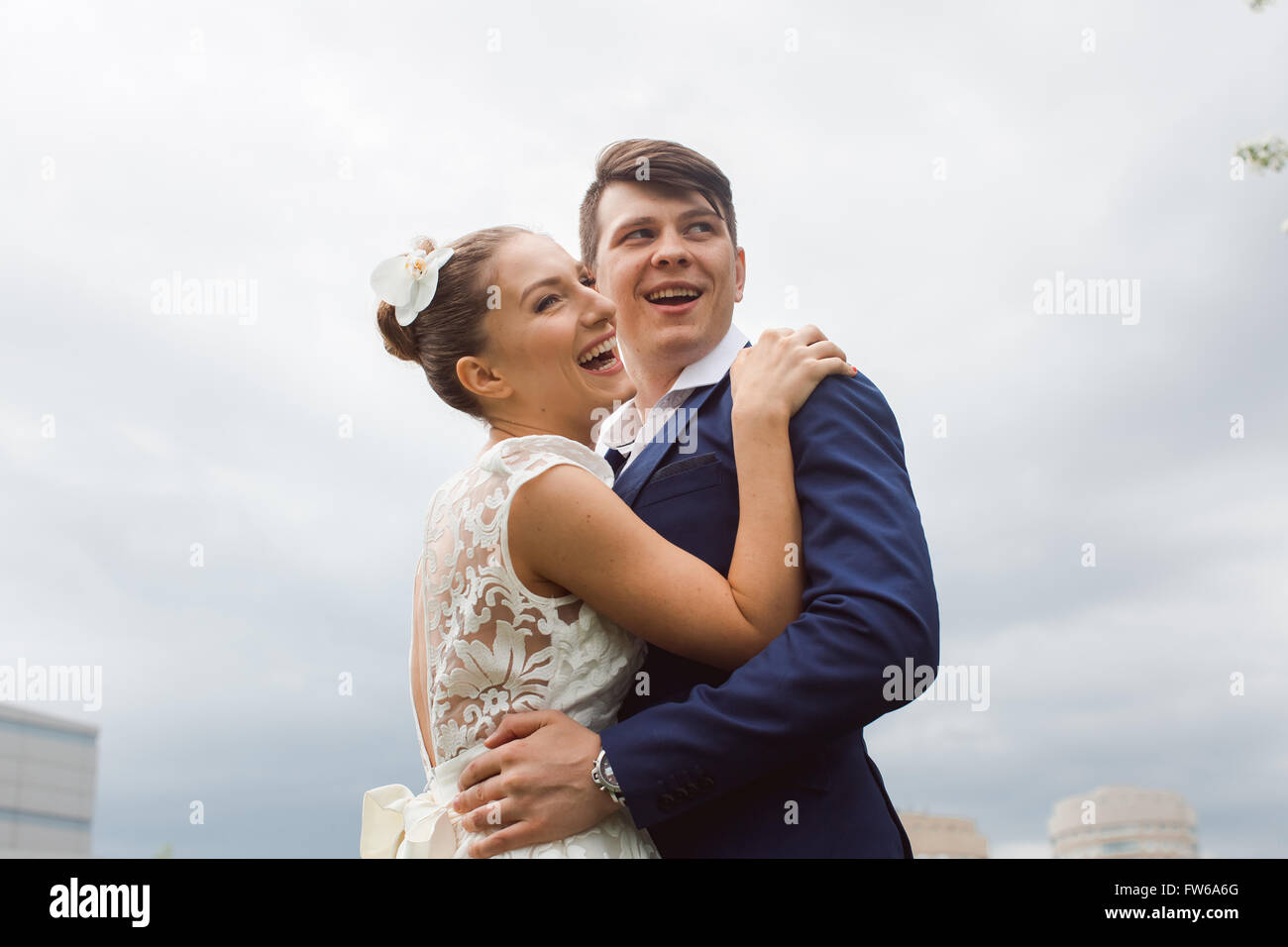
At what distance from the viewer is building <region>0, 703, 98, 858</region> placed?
199 ft

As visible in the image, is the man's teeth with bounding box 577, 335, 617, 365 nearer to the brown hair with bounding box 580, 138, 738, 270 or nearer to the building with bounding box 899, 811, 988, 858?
the brown hair with bounding box 580, 138, 738, 270

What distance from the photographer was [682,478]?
3.35 m

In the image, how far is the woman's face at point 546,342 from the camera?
3428 millimetres

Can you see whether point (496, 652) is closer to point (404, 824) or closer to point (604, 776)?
point (604, 776)

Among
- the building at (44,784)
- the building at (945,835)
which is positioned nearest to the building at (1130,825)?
the building at (945,835)

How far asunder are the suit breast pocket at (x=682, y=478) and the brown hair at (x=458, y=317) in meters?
0.62

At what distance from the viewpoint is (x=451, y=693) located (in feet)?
10.1

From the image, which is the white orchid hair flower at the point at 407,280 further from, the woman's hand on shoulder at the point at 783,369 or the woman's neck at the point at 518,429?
the woman's hand on shoulder at the point at 783,369

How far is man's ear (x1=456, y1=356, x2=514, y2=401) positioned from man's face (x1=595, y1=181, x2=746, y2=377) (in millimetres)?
1045

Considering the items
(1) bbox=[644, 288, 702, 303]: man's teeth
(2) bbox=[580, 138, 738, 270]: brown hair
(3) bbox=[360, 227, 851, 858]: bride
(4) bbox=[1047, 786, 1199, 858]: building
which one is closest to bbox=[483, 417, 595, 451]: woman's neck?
(3) bbox=[360, 227, 851, 858]: bride

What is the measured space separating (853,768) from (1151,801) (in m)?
Answer: 101
